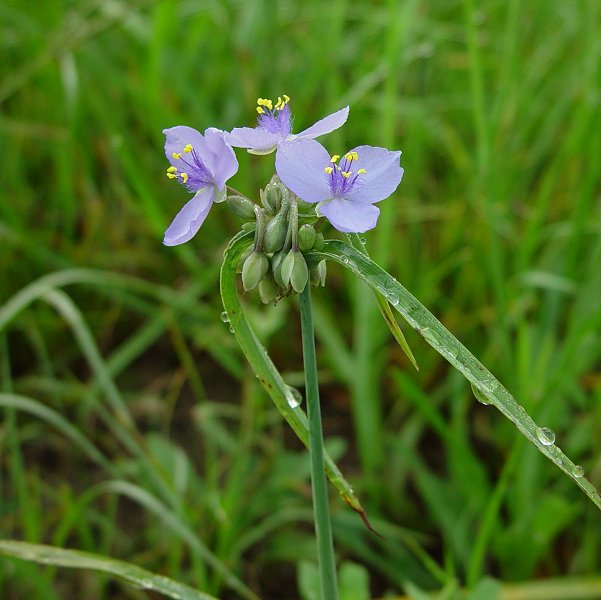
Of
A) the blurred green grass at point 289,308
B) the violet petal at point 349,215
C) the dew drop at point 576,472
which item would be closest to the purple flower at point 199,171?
the violet petal at point 349,215

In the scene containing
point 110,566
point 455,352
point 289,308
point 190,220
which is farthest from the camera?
point 289,308

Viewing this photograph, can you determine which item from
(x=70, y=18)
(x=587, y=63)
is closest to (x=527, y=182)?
(x=587, y=63)

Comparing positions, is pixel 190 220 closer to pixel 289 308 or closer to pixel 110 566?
pixel 110 566

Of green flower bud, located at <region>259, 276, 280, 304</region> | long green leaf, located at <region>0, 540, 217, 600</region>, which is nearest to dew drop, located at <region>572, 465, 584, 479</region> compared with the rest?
green flower bud, located at <region>259, 276, 280, 304</region>

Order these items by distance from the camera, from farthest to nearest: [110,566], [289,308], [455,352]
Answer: [289,308] < [110,566] < [455,352]

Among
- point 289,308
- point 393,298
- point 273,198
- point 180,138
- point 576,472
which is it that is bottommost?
point 576,472

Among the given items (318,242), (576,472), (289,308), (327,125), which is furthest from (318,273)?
(289,308)

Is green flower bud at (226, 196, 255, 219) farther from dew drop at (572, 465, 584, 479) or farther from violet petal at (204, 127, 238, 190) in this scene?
dew drop at (572, 465, 584, 479)

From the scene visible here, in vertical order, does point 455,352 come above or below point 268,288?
below
